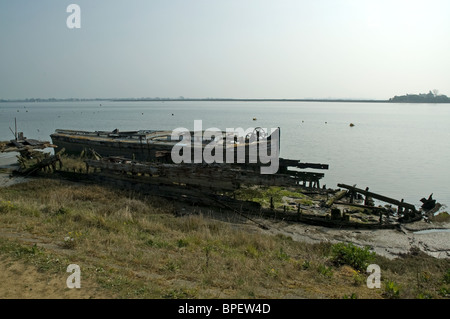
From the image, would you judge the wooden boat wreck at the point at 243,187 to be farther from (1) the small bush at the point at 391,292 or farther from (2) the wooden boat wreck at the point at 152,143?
(1) the small bush at the point at 391,292

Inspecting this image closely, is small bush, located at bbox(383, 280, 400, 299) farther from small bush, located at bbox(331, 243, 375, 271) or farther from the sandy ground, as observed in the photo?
the sandy ground

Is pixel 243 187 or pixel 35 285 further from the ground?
pixel 35 285

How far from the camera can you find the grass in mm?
6562

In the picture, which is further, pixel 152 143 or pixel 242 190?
pixel 152 143

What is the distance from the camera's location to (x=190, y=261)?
7.87m

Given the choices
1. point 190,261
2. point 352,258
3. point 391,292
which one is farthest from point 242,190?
point 391,292

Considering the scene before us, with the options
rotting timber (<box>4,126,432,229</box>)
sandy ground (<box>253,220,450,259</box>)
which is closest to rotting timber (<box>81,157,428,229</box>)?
rotting timber (<box>4,126,432,229</box>)

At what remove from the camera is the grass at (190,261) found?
21.5 feet

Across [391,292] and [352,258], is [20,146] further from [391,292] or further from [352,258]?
[391,292]

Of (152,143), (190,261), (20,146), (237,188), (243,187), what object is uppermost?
(152,143)

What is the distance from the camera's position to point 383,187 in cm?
2619

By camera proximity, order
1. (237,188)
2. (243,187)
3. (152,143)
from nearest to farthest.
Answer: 1. (237,188)
2. (243,187)
3. (152,143)
